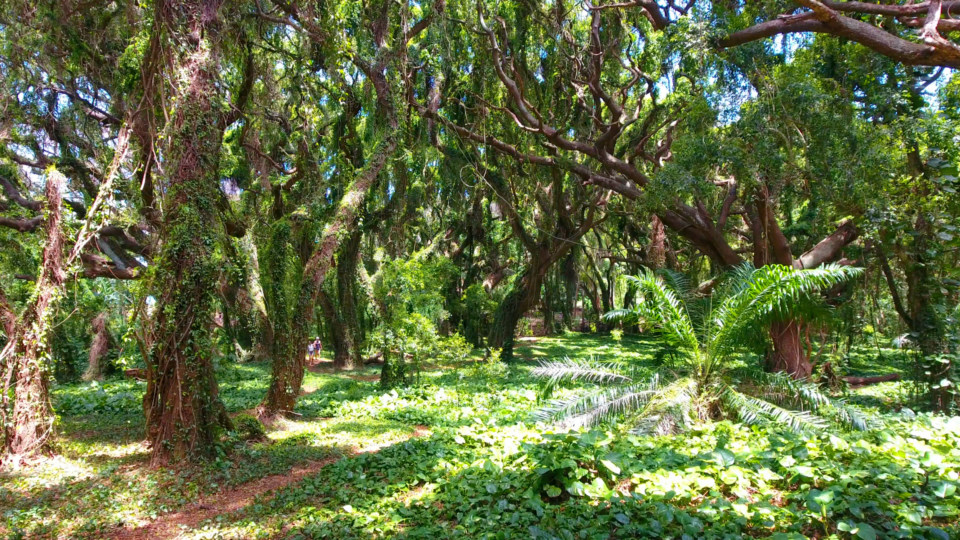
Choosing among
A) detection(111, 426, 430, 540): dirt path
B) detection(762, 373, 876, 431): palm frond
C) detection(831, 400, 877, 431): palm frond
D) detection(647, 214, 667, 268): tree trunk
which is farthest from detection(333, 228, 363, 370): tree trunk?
detection(831, 400, 877, 431): palm frond

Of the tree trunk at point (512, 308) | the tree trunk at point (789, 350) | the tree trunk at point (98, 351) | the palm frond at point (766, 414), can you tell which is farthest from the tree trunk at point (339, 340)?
the palm frond at point (766, 414)

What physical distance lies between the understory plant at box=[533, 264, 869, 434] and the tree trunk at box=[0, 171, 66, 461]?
585 cm

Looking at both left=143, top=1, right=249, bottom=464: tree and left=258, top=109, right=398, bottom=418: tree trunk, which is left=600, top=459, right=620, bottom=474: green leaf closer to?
left=143, top=1, right=249, bottom=464: tree

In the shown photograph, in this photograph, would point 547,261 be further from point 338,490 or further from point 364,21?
point 338,490

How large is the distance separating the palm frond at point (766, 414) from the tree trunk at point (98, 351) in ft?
49.8

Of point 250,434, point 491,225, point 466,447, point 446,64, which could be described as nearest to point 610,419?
point 466,447

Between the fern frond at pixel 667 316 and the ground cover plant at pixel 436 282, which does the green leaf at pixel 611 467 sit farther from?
the fern frond at pixel 667 316

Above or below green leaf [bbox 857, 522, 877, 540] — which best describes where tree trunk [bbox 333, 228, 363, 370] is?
above

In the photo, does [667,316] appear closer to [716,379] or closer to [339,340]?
[716,379]

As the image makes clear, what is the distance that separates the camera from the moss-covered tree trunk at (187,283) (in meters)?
6.13

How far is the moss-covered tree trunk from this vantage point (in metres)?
6.13

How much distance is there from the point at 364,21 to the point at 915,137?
9.35 m

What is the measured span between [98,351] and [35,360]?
408 inches

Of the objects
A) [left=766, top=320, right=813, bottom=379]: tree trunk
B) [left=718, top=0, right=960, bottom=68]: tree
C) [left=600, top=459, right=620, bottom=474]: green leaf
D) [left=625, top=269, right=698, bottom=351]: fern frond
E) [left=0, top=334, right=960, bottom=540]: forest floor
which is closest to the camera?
[left=0, top=334, right=960, bottom=540]: forest floor
